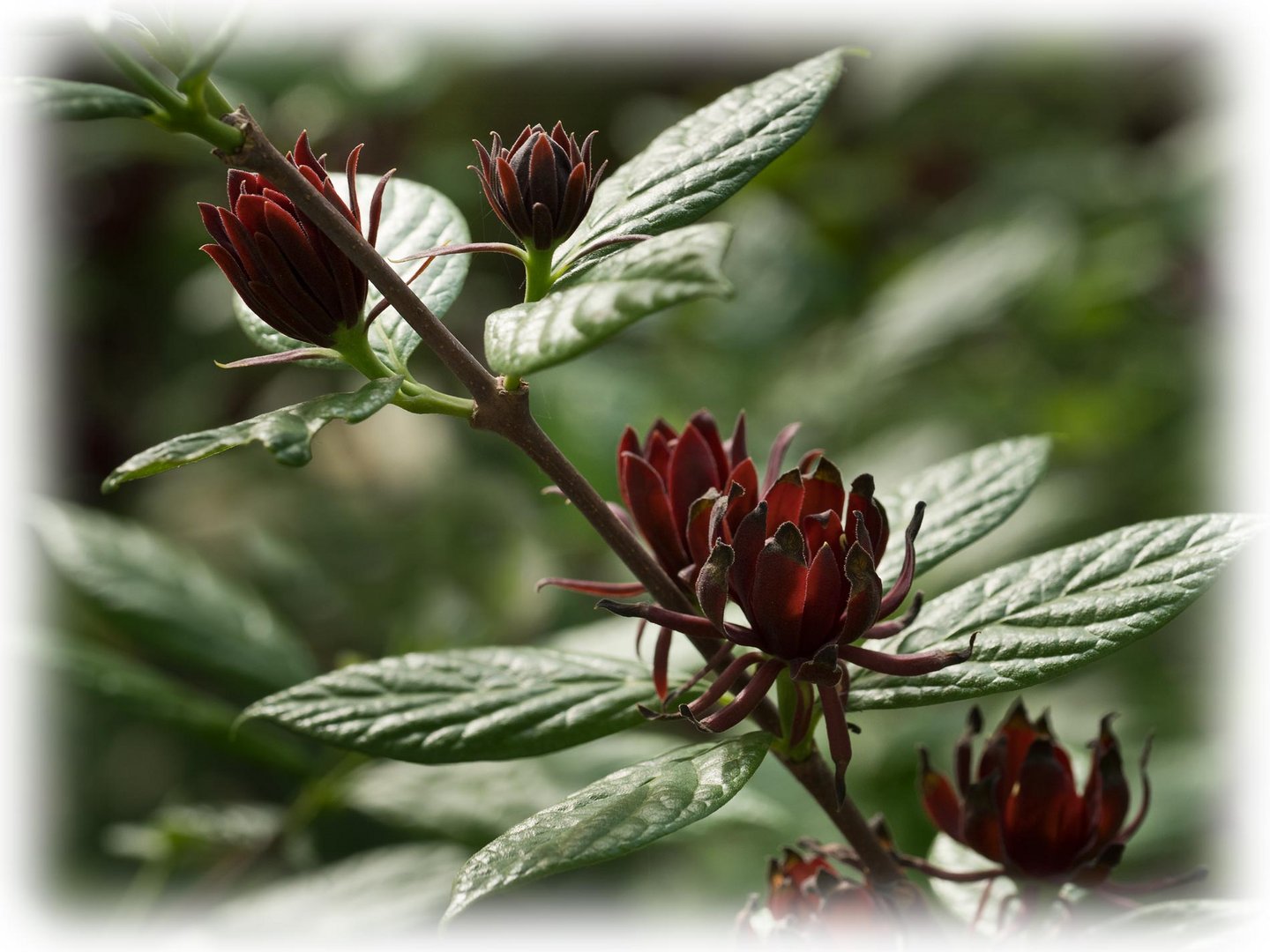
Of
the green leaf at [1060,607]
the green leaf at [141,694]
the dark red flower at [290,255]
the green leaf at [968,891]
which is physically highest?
the green leaf at [141,694]

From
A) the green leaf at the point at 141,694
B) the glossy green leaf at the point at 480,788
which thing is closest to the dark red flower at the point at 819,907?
the glossy green leaf at the point at 480,788

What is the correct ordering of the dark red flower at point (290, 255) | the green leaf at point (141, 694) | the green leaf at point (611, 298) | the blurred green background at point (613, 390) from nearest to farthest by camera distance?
the green leaf at point (611, 298), the dark red flower at point (290, 255), the green leaf at point (141, 694), the blurred green background at point (613, 390)

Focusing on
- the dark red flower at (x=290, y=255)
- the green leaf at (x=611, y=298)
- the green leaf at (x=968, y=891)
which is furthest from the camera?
the green leaf at (x=968, y=891)

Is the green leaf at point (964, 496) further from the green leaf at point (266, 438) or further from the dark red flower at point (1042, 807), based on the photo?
the green leaf at point (266, 438)

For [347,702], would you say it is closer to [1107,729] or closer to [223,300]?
[1107,729]

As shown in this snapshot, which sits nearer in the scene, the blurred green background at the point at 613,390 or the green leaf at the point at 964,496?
the green leaf at the point at 964,496

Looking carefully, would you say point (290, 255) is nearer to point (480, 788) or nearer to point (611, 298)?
point (611, 298)

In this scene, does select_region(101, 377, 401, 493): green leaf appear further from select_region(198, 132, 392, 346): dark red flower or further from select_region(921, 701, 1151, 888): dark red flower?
select_region(921, 701, 1151, 888): dark red flower

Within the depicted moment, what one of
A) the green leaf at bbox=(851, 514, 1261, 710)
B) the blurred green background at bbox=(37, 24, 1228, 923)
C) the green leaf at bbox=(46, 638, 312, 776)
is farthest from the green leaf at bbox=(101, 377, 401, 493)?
the green leaf at bbox=(46, 638, 312, 776)
